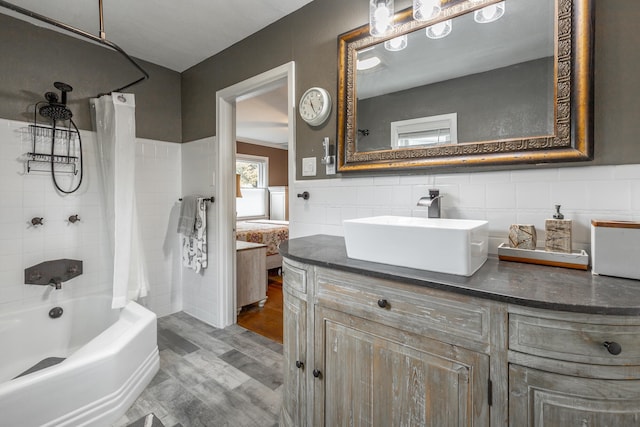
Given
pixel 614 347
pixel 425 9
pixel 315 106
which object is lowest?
pixel 614 347

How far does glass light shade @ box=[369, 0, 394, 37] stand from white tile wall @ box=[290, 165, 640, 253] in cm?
79

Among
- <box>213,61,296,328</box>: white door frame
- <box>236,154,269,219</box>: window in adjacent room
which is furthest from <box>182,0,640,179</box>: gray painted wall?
<box>236,154,269,219</box>: window in adjacent room

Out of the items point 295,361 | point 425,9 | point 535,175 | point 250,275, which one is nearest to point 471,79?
point 425,9

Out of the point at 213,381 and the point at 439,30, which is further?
the point at 213,381

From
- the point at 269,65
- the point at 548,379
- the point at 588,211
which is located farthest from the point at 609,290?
the point at 269,65

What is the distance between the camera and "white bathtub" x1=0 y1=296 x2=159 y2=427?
4.56 feet

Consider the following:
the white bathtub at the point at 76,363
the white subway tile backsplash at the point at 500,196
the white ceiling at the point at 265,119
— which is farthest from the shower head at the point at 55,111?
the white subway tile backsplash at the point at 500,196

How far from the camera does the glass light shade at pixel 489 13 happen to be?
4.39ft

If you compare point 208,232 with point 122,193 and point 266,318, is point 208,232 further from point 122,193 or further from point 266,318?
point 266,318

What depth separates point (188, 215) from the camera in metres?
2.83

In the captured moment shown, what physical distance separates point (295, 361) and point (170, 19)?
2.53 meters

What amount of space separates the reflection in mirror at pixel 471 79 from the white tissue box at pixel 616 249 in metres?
0.48

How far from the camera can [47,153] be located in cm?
229

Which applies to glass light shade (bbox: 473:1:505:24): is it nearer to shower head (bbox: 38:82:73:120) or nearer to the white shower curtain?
the white shower curtain
